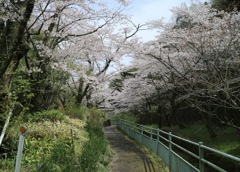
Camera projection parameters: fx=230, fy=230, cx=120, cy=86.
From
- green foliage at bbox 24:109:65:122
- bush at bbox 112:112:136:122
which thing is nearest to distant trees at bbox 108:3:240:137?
green foliage at bbox 24:109:65:122

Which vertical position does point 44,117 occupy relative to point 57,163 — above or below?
above

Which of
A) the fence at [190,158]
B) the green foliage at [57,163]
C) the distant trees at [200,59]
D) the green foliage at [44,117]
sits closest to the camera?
the green foliage at [57,163]

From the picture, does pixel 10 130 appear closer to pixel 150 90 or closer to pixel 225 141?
pixel 225 141

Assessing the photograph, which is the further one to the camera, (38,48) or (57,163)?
(38,48)

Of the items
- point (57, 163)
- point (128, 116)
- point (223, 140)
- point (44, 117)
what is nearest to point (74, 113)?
point (44, 117)

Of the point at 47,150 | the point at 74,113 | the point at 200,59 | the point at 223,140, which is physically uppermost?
the point at 200,59

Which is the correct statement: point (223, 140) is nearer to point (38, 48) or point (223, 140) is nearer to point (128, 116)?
point (38, 48)

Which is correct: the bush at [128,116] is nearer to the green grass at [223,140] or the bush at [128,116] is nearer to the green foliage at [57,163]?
the green grass at [223,140]

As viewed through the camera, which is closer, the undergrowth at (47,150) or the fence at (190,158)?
the fence at (190,158)

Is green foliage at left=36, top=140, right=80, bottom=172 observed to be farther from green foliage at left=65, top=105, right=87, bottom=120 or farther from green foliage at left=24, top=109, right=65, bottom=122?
green foliage at left=65, top=105, right=87, bottom=120

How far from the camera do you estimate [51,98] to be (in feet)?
35.0

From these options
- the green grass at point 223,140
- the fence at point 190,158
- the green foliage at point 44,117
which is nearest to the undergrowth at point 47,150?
the green foliage at point 44,117

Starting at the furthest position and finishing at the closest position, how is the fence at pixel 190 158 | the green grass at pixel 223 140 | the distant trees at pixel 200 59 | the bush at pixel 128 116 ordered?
the bush at pixel 128 116
the distant trees at pixel 200 59
the green grass at pixel 223 140
the fence at pixel 190 158

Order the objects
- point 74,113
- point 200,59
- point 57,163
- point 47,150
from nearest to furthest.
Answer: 1. point 57,163
2. point 47,150
3. point 200,59
4. point 74,113
